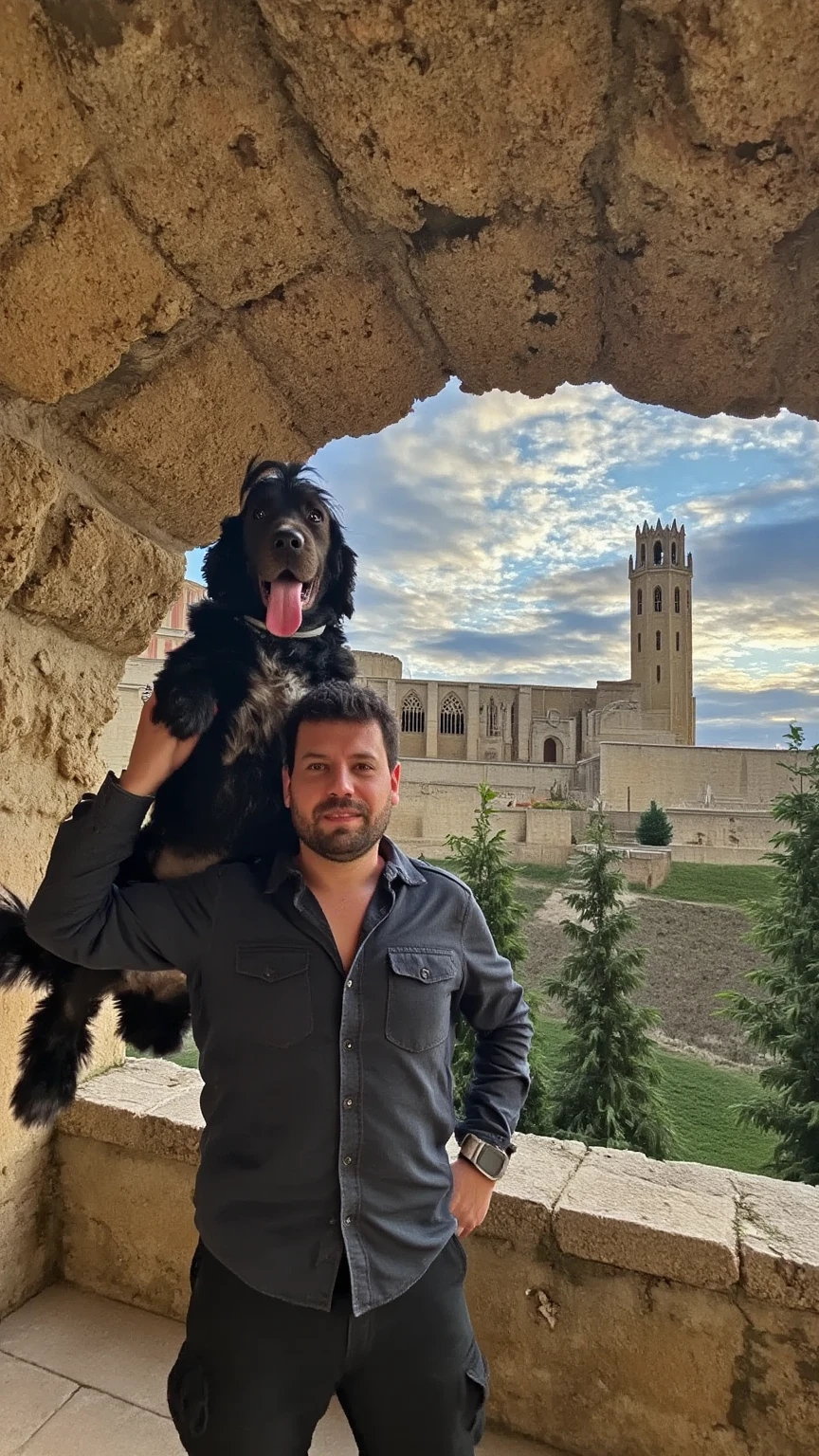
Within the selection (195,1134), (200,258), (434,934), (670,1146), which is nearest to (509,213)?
(200,258)

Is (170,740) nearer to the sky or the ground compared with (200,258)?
nearer to the ground

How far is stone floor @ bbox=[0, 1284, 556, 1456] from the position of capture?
1747 millimetres

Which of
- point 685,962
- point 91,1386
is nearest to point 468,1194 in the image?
point 91,1386

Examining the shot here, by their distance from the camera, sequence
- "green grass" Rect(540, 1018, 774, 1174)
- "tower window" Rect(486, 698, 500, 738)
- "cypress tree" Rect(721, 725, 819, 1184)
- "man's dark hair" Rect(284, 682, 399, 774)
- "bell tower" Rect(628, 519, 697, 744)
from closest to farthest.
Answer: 1. "man's dark hair" Rect(284, 682, 399, 774)
2. "cypress tree" Rect(721, 725, 819, 1184)
3. "green grass" Rect(540, 1018, 774, 1174)
4. "tower window" Rect(486, 698, 500, 738)
5. "bell tower" Rect(628, 519, 697, 744)

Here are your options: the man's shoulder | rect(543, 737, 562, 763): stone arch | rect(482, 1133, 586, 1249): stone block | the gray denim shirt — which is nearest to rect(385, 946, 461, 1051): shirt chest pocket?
the gray denim shirt

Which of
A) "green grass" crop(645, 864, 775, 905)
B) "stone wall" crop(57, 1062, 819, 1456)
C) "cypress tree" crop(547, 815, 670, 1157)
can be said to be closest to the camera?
"stone wall" crop(57, 1062, 819, 1456)

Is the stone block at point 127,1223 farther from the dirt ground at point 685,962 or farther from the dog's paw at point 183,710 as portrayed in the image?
the dirt ground at point 685,962

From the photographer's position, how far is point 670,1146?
Result: 6438 mm

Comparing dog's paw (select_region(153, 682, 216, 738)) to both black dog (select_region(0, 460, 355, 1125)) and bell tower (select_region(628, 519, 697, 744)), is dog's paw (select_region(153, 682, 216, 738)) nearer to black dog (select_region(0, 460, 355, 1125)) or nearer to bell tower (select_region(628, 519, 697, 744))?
black dog (select_region(0, 460, 355, 1125))

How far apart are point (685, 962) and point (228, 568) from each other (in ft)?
40.3

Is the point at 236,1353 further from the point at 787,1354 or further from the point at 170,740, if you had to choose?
the point at 787,1354

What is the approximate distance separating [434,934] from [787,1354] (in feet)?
4.51

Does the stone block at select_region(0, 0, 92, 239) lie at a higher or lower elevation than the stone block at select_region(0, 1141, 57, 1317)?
higher

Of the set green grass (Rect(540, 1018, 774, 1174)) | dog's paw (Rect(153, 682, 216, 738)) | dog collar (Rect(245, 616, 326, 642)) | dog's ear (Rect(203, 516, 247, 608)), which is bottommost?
green grass (Rect(540, 1018, 774, 1174))
